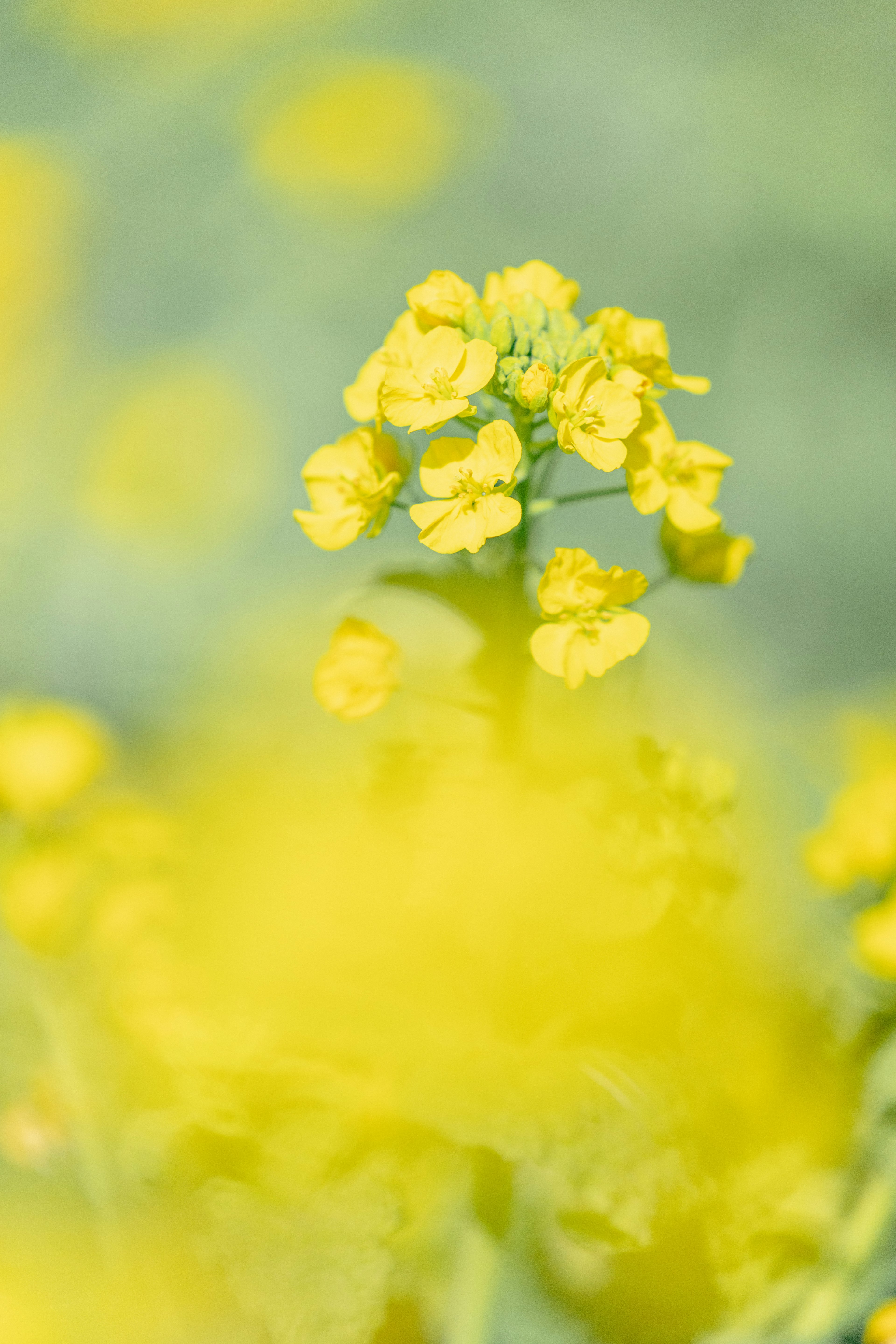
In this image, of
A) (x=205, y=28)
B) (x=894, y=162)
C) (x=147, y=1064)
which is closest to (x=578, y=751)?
(x=147, y=1064)

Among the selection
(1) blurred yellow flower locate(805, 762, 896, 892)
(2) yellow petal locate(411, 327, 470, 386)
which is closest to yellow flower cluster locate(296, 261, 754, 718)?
(2) yellow petal locate(411, 327, 470, 386)

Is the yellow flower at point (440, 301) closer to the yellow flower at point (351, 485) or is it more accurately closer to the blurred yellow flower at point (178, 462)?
the yellow flower at point (351, 485)

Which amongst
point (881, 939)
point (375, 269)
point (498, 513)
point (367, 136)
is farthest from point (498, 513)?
point (367, 136)

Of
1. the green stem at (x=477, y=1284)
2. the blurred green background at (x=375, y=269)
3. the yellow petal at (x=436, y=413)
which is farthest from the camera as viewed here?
the blurred green background at (x=375, y=269)

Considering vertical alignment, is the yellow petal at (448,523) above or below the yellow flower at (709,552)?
below

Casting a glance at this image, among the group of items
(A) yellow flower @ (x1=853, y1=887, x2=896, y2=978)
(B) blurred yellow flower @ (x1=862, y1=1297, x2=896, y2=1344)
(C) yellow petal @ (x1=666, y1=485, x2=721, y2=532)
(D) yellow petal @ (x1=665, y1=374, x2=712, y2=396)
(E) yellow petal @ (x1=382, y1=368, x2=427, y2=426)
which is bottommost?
(B) blurred yellow flower @ (x1=862, y1=1297, x2=896, y2=1344)

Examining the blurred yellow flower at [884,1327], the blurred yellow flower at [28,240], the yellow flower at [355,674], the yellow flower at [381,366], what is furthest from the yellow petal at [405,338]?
the blurred yellow flower at [28,240]

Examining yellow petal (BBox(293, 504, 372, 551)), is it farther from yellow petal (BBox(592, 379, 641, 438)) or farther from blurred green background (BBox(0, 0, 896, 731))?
blurred green background (BBox(0, 0, 896, 731))
